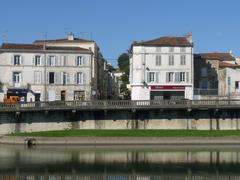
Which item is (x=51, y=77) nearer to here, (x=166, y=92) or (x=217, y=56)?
(x=166, y=92)

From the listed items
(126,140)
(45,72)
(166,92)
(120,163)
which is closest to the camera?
(120,163)

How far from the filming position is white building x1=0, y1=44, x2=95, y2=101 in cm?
9281

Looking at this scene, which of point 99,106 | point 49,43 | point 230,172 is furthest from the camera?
point 49,43

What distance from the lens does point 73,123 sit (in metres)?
75.8

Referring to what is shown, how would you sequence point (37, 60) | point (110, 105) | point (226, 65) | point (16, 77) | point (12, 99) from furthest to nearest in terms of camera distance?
point (226, 65) < point (37, 60) < point (16, 77) < point (12, 99) < point (110, 105)

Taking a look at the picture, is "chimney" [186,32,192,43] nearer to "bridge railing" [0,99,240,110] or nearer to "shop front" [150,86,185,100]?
"shop front" [150,86,185,100]

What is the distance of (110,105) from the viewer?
74.8 m

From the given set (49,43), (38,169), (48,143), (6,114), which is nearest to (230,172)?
(38,169)

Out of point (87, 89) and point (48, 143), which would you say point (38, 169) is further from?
point (87, 89)

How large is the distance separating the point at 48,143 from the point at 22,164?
20.9 meters

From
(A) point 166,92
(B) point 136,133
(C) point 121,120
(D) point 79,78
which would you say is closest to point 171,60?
(A) point 166,92

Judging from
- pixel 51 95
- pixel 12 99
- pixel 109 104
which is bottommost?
pixel 109 104

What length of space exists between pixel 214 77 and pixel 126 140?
116 feet

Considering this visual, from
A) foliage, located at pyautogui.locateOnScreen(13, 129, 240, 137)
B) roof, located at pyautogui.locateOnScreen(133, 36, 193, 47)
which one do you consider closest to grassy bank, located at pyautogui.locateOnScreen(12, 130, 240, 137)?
foliage, located at pyautogui.locateOnScreen(13, 129, 240, 137)
